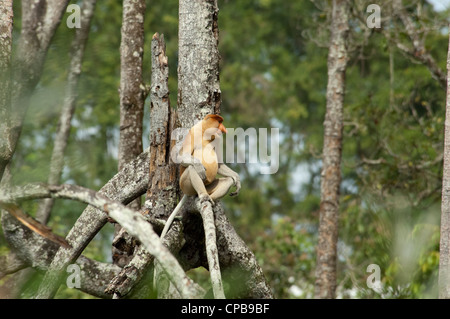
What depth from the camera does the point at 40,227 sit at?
84.7 inches

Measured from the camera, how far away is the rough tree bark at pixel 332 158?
7.39m

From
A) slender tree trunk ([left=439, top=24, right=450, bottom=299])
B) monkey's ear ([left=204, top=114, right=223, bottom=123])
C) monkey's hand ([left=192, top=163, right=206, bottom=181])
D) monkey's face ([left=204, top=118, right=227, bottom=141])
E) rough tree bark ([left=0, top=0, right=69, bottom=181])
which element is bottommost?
slender tree trunk ([left=439, top=24, right=450, bottom=299])

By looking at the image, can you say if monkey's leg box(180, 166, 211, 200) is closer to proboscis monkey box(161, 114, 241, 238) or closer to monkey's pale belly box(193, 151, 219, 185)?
proboscis monkey box(161, 114, 241, 238)

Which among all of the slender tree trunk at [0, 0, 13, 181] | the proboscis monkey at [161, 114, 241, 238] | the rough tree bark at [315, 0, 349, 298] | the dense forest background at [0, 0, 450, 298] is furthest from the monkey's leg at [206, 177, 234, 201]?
the rough tree bark at [315, 0, 349, 298]

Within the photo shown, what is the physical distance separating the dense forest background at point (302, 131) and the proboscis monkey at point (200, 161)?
0.63m

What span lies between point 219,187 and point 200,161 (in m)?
0.30

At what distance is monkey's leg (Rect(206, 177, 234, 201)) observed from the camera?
4.59 metres

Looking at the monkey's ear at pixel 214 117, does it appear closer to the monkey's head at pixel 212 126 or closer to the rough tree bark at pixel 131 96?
the monkey's head at pixel 212 126

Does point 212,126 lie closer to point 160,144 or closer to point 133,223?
point 160,144

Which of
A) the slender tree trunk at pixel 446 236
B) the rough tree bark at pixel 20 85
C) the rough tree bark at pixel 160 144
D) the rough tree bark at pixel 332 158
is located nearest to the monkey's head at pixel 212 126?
the rough tree bark at pixel 160 144
